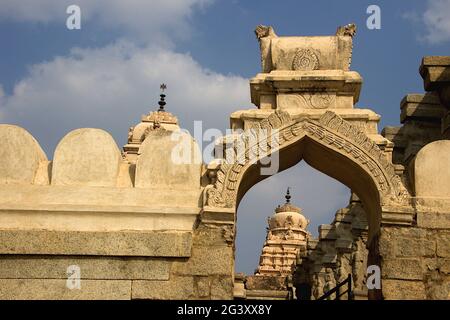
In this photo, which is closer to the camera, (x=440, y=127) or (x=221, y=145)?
(x=221, y=145)

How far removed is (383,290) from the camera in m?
8.38

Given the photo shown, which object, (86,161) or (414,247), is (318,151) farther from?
(86,161)

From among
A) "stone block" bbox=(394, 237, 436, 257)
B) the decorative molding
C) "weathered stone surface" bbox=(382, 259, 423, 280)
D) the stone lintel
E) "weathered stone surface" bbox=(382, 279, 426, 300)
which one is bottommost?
"weathered stone surface" bbox=(382, 279, 426, 300)

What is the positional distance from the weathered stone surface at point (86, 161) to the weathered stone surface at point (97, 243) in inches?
27.1

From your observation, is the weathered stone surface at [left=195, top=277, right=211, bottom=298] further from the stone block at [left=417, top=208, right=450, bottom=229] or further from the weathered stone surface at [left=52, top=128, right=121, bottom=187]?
the stone block at [left=417, top=208, right=450, bottom=229]

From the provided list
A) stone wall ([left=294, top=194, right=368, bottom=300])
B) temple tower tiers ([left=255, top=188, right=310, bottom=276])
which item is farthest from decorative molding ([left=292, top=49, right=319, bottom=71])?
temple tower tiers ([left=255, top=188, right=310, bottom=276])

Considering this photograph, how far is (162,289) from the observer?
8312mm

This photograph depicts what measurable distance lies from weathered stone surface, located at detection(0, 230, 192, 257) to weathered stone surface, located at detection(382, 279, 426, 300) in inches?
89.8

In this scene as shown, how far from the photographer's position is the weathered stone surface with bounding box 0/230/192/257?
838 centimetres

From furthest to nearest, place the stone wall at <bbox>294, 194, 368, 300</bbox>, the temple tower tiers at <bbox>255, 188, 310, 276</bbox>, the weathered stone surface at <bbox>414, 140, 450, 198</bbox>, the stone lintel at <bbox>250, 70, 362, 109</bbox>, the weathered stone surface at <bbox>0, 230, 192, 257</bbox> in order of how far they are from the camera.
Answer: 1. the temple tower tiers at <bbox>255, 188, 310, 276</bbox>
2. the stone wall at <bbox>294, 194, 368, 300</bbox>
3. the stone lintel at <bbox>250, 70, 362, 109</bbox>
4. the weathered stone surface at <bbox>414, 140, 450, 198</bbox>
5. the weathered stone surface at <bbox>0, 230, 192, 257</bbox>
